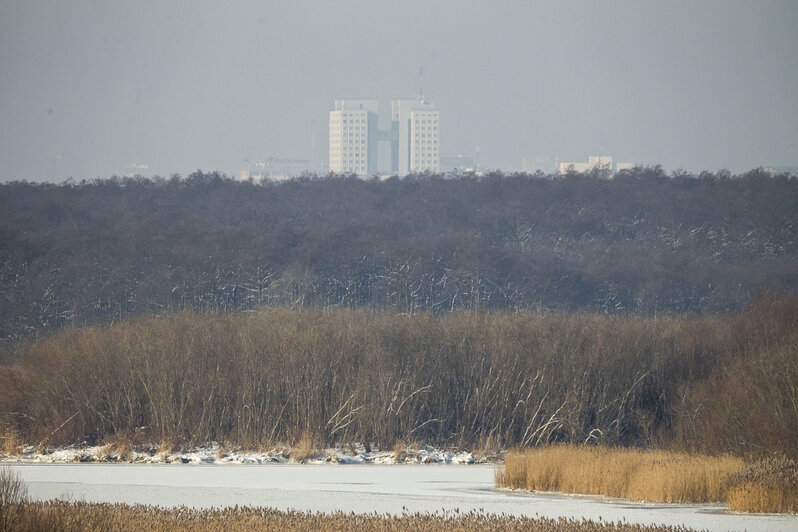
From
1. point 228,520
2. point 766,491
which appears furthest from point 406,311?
point 228,520

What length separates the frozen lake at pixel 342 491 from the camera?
2294 cm

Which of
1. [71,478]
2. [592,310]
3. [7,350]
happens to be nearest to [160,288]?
[7,350]

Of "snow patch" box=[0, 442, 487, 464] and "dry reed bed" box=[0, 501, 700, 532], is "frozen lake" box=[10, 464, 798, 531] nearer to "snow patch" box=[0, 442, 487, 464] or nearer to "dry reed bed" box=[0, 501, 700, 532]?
"snow patch" box=[0, 442, 487, 464]

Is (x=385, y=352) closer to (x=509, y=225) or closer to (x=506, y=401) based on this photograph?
(x=506, y=401)

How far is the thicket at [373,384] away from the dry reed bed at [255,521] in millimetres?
18162

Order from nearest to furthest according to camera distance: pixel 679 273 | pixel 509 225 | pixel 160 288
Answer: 1. pixel 160 288
2. pixel 679 273
3. pixel 509 225

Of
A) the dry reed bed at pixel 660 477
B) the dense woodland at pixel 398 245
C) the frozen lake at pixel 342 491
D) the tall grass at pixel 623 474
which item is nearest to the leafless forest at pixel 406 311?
the dense woodland at pixel 398 245

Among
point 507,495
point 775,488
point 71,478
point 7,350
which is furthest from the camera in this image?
point 7,350

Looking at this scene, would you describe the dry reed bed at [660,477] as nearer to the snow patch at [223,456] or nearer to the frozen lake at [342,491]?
the frozen lake at [342,491]

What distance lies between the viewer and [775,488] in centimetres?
2320

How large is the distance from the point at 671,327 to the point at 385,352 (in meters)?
12.5

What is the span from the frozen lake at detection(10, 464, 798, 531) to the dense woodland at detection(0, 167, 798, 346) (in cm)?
2664

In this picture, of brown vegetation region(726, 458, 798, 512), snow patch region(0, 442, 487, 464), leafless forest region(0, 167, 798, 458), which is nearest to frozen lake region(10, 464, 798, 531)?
brown vegetation region(726, 458, 798, 512)

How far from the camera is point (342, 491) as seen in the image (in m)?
27.6
